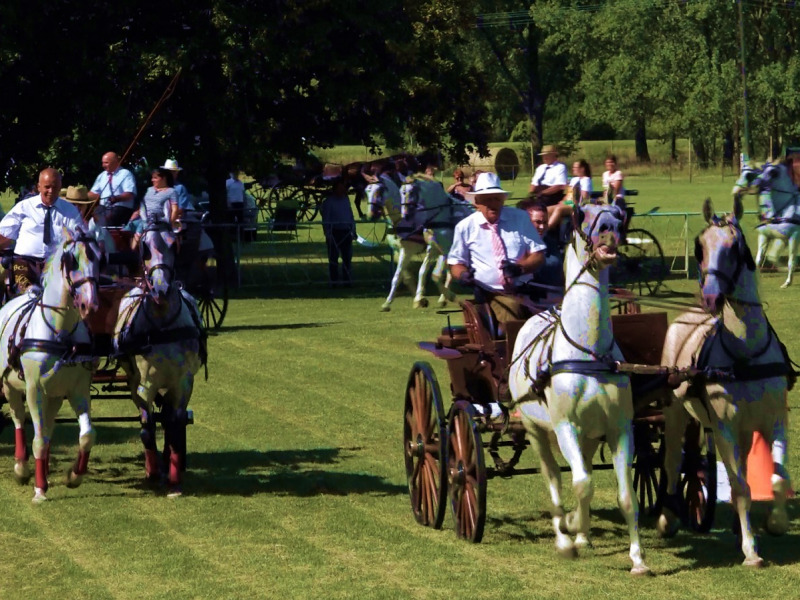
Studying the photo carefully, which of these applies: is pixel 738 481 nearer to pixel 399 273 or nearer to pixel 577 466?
pixel 577 466

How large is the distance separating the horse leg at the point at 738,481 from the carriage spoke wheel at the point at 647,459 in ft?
2.66

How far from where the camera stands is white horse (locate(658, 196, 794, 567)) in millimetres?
8570

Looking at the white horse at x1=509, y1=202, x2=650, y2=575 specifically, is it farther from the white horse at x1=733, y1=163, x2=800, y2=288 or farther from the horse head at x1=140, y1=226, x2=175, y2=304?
the white horse at x1=733, y1=163, x2=800, y2=288

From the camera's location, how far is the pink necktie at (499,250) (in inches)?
399

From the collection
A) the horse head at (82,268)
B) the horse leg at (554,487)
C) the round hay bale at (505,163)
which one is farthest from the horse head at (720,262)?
the round hay bale at (505,163)

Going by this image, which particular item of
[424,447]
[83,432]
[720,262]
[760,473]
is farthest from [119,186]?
[720,262]

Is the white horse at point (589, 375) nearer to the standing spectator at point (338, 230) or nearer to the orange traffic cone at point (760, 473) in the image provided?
the orange traffic cone at point (760, 473)

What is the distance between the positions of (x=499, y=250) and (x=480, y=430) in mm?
1354

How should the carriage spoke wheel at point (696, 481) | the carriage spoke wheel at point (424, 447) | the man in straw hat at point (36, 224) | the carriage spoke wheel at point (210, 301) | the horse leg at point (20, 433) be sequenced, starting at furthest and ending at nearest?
the carriage spoke wheel at point (210, 301) → the man in straw hat at point (36, 224) → the horse leg at point (20, 433) → the carriage spoke wheel at point (424, 447) → the carriage spoke wheel at point (696, 481)

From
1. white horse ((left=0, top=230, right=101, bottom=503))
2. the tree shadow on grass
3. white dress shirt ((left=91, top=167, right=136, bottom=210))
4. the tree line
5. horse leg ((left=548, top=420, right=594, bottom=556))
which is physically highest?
the tree line

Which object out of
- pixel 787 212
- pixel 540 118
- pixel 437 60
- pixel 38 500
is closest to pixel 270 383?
pixel 38 500

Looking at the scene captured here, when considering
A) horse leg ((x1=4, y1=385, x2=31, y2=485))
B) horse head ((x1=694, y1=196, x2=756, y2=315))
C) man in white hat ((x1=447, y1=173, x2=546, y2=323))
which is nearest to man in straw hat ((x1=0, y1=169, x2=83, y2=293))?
horse leg ((x1=4, y1=385, x2=31, y2=485))

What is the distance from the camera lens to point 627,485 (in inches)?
329

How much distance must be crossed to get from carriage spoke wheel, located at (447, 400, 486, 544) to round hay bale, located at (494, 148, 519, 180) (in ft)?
212
